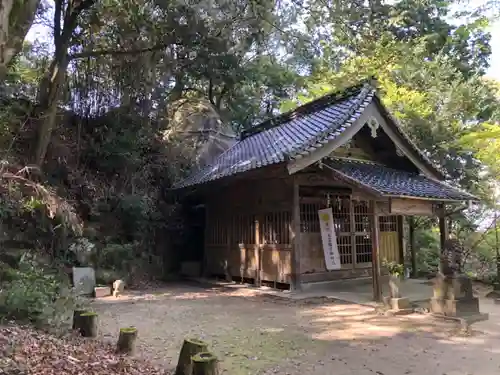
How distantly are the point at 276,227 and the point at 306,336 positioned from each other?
4.86 meters

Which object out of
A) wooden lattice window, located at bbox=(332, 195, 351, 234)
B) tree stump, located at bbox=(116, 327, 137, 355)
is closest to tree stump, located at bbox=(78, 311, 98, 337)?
tree stump, located at bbox=(116, 327, 137, 355)

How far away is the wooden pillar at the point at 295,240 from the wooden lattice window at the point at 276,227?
11.6 inches

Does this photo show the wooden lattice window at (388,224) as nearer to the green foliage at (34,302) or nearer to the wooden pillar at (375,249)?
the wooden pillar at (375,249)

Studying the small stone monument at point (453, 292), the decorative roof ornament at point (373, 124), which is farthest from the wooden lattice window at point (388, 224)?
the small stone monument at point (453, 292)

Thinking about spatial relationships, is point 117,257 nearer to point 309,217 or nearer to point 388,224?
point 309,217

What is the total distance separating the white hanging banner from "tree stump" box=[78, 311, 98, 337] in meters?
6.47

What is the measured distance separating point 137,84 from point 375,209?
30.2ft

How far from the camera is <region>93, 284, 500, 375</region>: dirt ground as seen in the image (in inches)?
203

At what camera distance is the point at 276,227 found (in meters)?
11.3

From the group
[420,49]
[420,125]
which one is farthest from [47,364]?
[420,49]

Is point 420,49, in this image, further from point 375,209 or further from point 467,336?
point 467,336

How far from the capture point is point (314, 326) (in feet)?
23.8

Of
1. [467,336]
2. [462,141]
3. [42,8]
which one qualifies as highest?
[42,8]

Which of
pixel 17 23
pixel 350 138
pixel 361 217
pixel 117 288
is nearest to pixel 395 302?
pixel 361 217
